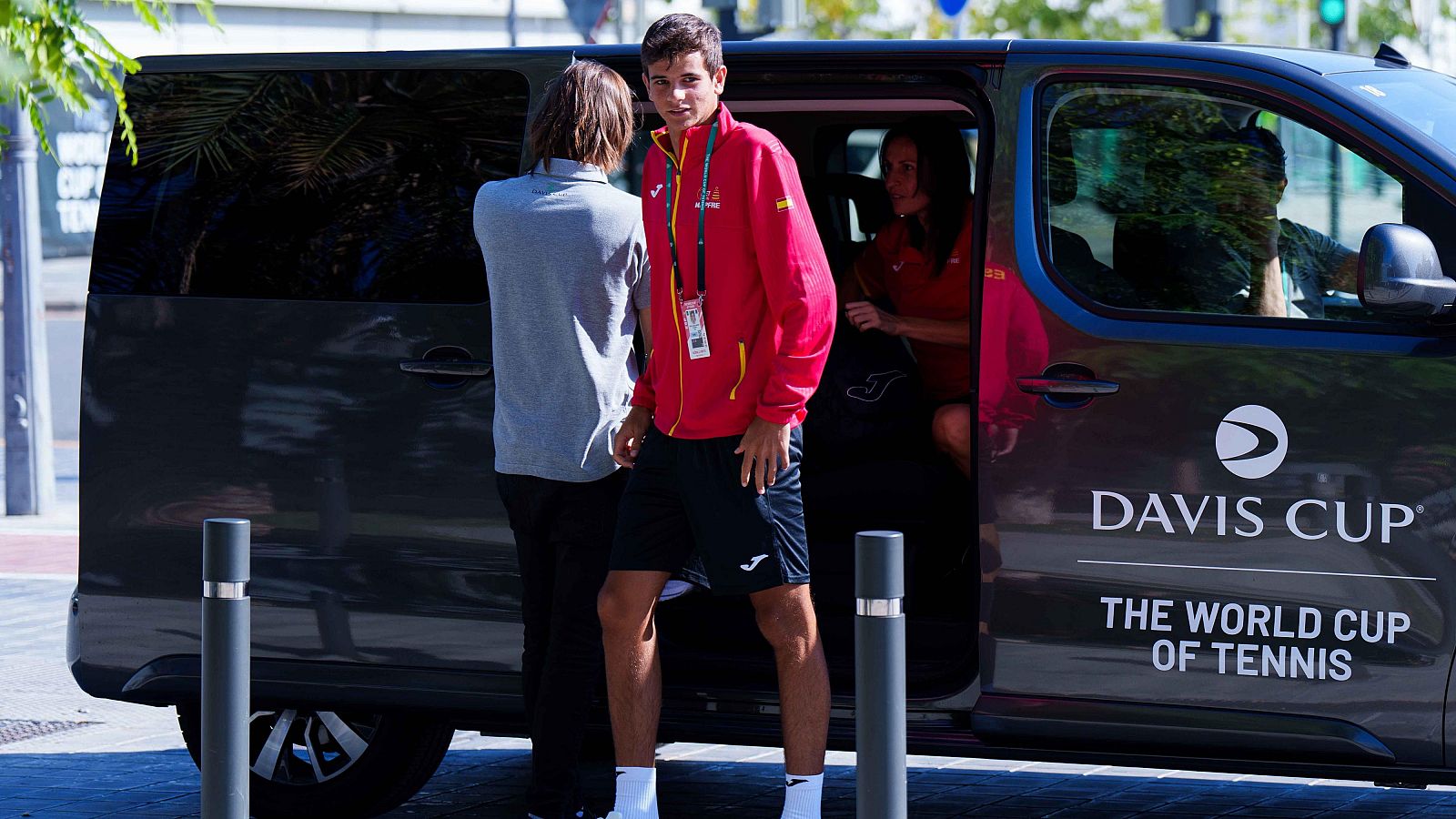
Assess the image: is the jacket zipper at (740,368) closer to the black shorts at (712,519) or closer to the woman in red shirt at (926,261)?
the black shorts at (712,519)

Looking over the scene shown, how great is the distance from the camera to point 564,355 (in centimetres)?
451

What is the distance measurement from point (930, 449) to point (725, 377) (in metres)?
1.25

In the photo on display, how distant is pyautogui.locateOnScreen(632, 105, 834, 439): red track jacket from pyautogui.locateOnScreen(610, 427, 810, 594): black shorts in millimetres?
76

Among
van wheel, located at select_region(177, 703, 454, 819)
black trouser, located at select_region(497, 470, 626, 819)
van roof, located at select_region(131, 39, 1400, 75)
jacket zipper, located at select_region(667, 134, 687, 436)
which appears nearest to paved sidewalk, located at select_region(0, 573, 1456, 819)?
van wheel, located at select_region(177, 703, 454, 819)

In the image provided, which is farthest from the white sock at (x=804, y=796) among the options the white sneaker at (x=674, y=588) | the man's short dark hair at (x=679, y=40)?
the man's short dark hair at (x=679, y=40)

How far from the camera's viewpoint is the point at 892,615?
3.56m

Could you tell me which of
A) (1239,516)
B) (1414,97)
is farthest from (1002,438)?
(1414,97)

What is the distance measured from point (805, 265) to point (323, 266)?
138cm

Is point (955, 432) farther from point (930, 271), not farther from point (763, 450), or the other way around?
point (763, 450)

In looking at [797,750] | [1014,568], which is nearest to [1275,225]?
[1014,568]

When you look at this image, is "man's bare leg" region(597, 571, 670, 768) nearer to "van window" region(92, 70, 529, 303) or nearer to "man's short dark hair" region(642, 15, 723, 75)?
"van window" region(92, 70, 529, 303)

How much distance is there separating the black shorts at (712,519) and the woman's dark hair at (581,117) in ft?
2.19

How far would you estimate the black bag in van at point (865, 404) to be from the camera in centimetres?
543

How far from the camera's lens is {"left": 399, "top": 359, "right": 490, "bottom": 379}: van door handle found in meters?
4.74
